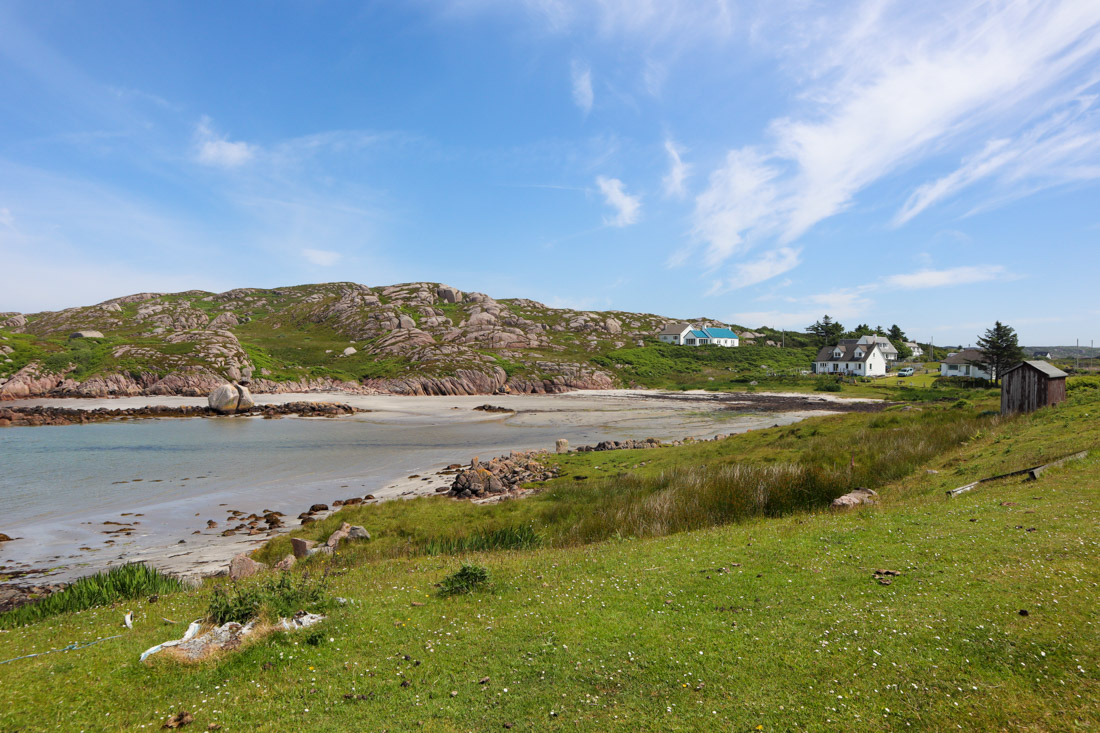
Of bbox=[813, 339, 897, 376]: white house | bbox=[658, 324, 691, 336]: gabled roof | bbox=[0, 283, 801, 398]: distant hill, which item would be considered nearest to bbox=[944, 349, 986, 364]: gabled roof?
bbox=[813, 339, 897, 376]: white house

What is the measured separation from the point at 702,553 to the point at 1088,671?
25.7ft

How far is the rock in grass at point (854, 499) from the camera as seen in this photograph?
59.5 ft

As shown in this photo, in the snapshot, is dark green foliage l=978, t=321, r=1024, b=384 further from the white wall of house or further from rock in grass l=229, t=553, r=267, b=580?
rock in grass l=229, t=553, r=267, b=580

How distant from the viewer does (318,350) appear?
143500 mm

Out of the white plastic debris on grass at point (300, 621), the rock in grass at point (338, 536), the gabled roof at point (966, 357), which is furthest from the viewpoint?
the gabled roof at point (966, 357)

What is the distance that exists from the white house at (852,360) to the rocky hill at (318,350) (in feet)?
203

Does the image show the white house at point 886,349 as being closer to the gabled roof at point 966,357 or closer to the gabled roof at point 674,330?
the gabled roof at point 966,357

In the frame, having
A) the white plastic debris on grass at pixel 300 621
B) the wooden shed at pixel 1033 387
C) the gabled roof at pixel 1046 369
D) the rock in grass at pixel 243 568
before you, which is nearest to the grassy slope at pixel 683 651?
the white plastic debris on grass at pixel 300 621

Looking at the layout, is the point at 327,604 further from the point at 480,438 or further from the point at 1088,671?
the point at 480,438

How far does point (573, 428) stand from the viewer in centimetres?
6316

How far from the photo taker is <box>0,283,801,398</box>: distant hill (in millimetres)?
94188

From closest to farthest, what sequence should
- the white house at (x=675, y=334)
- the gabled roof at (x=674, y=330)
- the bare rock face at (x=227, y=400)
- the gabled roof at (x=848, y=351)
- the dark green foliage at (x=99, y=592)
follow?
the dark green foliage at (x=99, y=592)
the bare rock face at (x=227, y=400)
the gabled roof at (x=848, y=351)
the white house at (x=675, y=334)
the gabled roof at (x=674, y=330)

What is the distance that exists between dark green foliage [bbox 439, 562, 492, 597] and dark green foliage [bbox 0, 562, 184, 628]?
896cm

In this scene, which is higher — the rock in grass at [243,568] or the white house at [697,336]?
the white house at [697,336]
